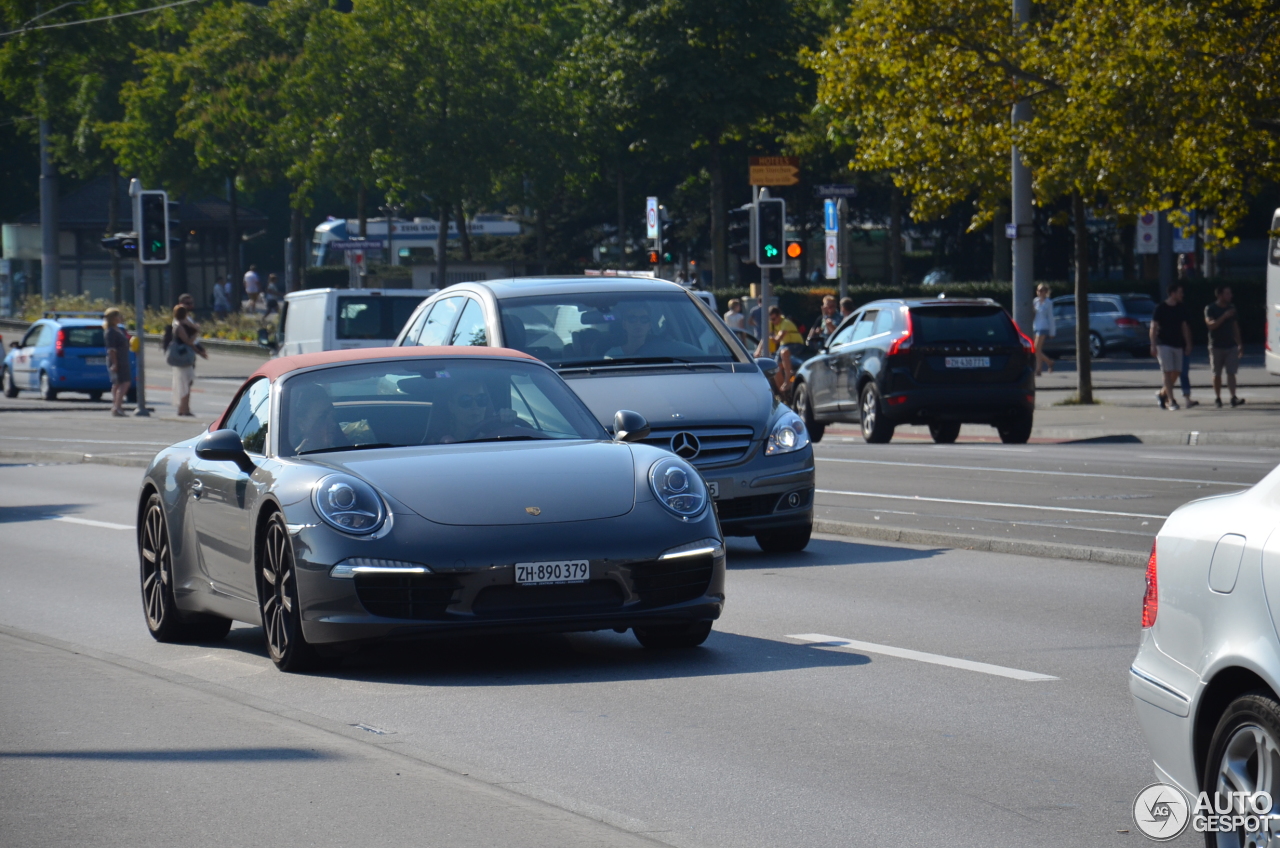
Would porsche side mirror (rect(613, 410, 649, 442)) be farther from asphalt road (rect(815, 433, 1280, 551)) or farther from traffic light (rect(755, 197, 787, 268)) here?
traffic light (rect(755, 197, 787, 268))

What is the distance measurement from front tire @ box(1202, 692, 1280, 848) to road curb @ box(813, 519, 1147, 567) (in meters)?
6.92

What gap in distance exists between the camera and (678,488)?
27.2 feet

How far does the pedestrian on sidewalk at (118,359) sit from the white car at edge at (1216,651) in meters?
31.0

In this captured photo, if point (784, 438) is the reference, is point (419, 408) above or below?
above

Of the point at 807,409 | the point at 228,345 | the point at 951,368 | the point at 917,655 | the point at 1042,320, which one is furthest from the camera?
the point at 228,345

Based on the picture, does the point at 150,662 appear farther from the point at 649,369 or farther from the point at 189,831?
the point at 649,369

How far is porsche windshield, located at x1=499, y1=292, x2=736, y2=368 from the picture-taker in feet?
42.7

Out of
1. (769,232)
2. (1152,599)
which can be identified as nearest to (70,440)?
(769,232)

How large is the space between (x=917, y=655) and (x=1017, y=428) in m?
15.9

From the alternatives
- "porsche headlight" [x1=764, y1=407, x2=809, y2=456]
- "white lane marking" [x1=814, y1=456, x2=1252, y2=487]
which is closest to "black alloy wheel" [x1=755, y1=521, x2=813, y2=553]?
"porsche headlight" [x1=764, y1=407, x2=809, y2=456]

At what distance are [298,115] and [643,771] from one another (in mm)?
51825

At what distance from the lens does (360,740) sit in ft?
21.7

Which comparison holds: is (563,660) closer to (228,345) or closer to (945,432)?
(945,432)

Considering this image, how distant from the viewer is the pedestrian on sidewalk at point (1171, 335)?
88.1 feet
